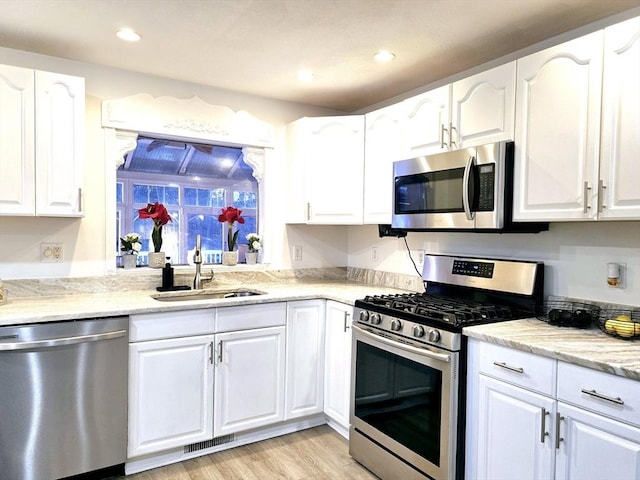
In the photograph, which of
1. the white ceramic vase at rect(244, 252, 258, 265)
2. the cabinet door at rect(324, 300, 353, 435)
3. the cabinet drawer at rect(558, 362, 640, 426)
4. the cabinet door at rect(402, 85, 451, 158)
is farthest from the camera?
the white ceramic vase at rect(244, 252, 258, 265)

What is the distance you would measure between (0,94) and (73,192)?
582mm

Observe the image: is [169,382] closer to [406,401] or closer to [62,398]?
[62,398]

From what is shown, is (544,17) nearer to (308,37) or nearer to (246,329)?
(308,37)

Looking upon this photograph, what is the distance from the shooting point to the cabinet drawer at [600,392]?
4.50 ft

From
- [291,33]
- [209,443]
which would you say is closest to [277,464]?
[209,443]

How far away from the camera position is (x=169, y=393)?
2.38 m

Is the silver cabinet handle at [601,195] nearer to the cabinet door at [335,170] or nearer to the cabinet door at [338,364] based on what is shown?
the cabinet door at [338,364]

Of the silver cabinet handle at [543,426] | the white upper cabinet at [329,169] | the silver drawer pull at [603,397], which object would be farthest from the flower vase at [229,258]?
the silver drawer pull at [603,397]

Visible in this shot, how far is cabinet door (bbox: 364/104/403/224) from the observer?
276 centimetres

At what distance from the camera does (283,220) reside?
3.43 meters

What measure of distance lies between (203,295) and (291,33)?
1776 millimetres

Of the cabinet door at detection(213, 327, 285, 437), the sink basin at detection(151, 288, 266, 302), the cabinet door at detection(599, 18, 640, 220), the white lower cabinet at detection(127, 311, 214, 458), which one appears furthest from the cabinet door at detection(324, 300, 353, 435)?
the cabinet door at detection(599, 18, 640, 220)

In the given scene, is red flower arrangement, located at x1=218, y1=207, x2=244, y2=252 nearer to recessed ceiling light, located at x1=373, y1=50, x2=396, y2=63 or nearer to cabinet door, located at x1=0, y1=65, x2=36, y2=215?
cabinet door, located at x1=0, y1=65, x2=36, y2=215

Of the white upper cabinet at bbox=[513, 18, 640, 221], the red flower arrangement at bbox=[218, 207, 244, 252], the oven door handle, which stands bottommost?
the oven door handle
